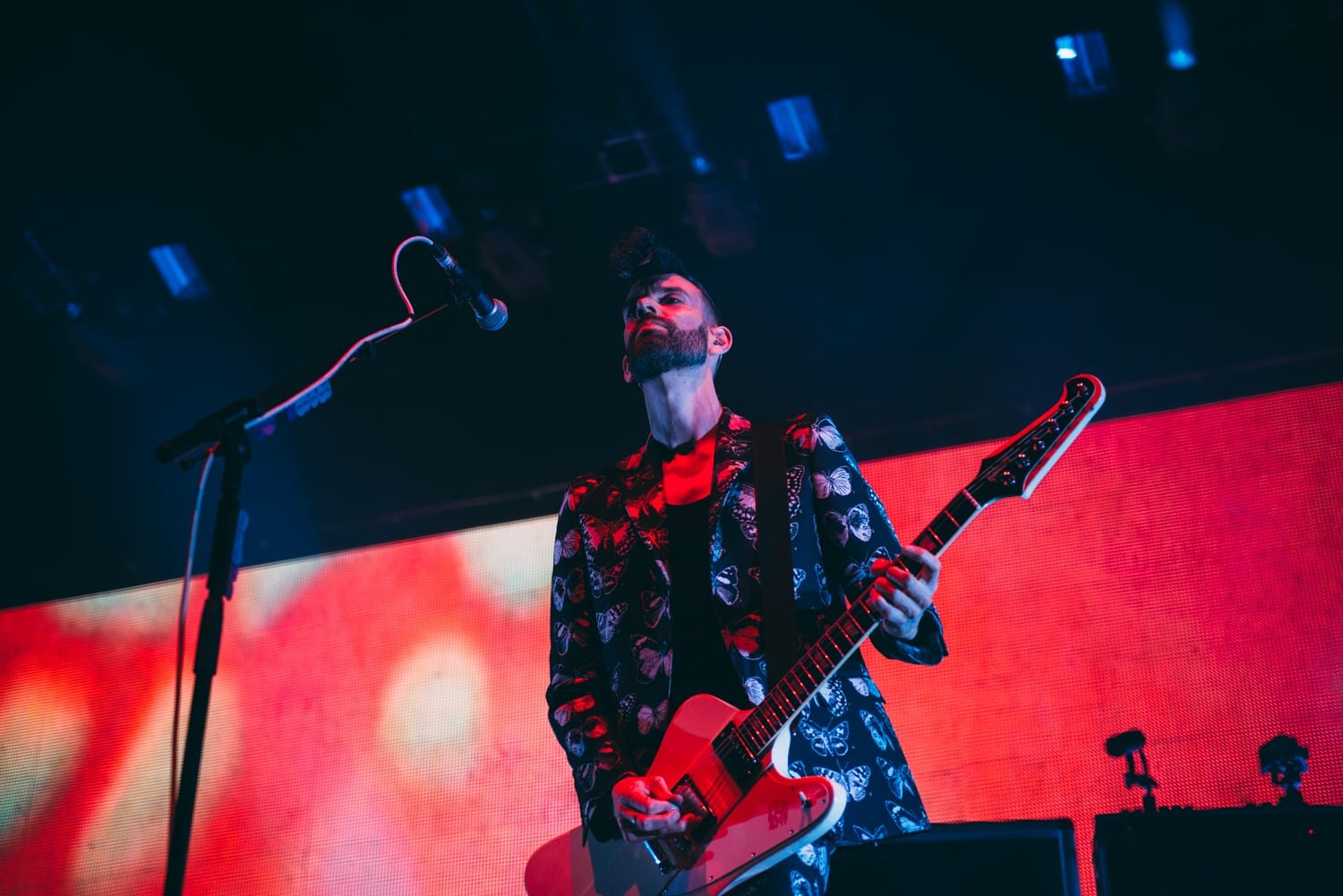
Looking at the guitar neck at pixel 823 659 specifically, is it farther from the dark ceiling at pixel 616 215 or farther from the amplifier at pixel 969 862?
the dark ceiling at pixel 616 215

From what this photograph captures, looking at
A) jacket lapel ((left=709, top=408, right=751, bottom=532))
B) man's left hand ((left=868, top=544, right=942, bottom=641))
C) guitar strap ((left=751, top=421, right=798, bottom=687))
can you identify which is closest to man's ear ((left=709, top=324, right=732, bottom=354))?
jacket lapel ((left=709, top=408, right=751, bottom=532))

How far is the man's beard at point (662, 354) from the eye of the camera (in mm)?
2992

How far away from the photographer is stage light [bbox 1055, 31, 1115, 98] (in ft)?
13.9

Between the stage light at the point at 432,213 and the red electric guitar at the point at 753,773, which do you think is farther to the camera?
the stage light at the point at 432,213

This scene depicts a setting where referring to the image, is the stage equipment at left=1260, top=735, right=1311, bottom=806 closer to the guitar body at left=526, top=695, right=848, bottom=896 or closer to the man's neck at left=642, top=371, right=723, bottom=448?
the guitar body at left=526, top=695, right=848, bottom=896

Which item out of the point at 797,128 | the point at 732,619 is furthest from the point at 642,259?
the point at 797,128

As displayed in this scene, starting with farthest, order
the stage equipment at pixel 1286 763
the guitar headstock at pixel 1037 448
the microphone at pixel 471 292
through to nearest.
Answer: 1. the stage equipment at pixel 1286 763
2. the microphone at pixel 471 292
3. the guitar headstock at pixel 1037 448

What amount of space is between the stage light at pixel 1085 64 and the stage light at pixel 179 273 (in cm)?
384

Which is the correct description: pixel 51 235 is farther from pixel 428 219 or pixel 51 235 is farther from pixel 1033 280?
pixel 1033 280

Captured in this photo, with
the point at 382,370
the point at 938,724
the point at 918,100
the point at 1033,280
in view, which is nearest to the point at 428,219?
the point at 382,370

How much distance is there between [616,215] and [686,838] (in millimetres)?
3124

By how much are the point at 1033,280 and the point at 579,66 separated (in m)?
2.02

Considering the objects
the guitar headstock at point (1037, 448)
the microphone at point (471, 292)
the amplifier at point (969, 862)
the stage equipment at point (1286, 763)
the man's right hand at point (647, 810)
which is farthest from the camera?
the stage equipment at point (1286, 763)

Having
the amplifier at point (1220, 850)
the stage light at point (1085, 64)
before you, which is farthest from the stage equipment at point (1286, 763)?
the stage light at point (1085, 64)
